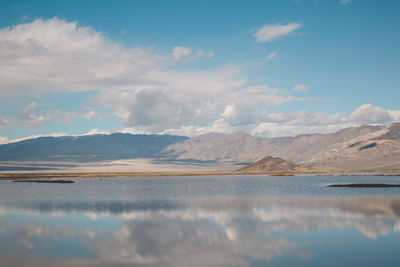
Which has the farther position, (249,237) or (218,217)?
(218,217)

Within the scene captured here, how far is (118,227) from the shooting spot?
37031mm

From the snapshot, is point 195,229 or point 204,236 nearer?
point 204,236

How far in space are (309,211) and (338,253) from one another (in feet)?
Answer: 68.2

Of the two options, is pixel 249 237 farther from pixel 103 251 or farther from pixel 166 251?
pixel 103 251

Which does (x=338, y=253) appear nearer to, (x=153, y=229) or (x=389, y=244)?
(x=389, y=244)

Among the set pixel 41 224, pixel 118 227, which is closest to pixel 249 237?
pixel 118 227

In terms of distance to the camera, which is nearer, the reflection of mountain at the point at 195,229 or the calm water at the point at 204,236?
the calm water at the point at 204,236

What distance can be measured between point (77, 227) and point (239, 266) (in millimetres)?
20960

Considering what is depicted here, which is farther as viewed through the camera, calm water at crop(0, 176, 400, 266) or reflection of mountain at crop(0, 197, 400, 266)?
reflection of mountain at crop(0, 197, 400, 266)

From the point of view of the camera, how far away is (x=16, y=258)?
25312mm

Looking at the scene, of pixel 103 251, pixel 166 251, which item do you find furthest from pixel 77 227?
pixel 166 251

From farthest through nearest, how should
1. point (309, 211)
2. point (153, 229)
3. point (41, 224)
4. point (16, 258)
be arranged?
point (309, 211) < point (41, 224) < point (153, 229) < point (16, 258)

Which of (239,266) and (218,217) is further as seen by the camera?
(218,217)

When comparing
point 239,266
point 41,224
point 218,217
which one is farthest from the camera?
point 218,217
